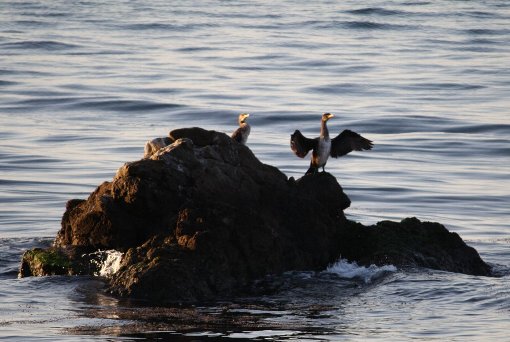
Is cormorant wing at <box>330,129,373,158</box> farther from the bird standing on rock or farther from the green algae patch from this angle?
the green algae patch

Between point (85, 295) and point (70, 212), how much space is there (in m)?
1.48

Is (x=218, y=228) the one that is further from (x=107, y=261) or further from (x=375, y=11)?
(x=375, y=11)

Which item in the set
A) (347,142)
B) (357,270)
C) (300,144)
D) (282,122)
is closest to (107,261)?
(357,270)

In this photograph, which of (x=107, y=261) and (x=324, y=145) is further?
(x=324, y=145)

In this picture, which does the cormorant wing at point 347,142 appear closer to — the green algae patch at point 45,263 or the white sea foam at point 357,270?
the white sea foam at point 357,270

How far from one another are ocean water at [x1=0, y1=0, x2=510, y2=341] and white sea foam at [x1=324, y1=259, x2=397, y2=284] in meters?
0.02

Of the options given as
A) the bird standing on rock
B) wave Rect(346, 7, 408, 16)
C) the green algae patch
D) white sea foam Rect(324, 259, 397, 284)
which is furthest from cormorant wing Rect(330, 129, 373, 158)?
wave Rect(346, 7, 408, 16)

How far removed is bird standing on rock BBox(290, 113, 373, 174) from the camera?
1402cm

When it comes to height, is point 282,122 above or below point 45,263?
above

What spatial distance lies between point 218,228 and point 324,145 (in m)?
2.63

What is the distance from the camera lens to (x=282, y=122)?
27281 millimetres

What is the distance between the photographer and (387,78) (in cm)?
3481

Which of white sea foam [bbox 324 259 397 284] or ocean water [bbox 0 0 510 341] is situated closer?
ocean water [bbox 0 0 510 341]

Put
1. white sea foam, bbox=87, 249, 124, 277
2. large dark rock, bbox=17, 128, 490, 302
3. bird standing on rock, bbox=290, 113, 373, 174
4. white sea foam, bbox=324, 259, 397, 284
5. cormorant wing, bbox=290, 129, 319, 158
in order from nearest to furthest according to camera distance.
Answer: large dark rock, bbox=17, 128, 490, 302, white sea foam, bbox=87, 249, 124, 277, white sea foam, bbox=324, 259, 397, 284, cormorant wing, bbox=290, 129, 319, 158, bird standing on rock, bbox=290, 113, 373, 174
